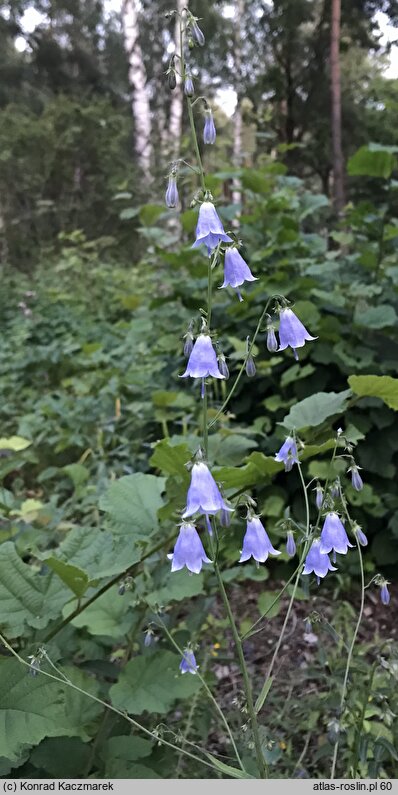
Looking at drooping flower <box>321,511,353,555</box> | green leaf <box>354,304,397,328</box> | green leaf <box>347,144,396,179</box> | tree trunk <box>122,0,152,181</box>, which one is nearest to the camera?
drooping flower <box>321,511,353,555</box>

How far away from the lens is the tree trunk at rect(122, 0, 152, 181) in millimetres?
8281

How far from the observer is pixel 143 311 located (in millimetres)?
3646

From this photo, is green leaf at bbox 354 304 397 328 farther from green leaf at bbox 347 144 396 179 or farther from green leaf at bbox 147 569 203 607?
green leaf at bbox 147 569 203 607

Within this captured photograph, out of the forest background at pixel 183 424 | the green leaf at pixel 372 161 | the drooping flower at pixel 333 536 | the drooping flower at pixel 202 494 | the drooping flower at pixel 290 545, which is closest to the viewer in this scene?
the drooping flower at pixel 202 494

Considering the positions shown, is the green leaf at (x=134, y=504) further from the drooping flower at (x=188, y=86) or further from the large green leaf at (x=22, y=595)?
the drooping flower at (x=188, y=86)

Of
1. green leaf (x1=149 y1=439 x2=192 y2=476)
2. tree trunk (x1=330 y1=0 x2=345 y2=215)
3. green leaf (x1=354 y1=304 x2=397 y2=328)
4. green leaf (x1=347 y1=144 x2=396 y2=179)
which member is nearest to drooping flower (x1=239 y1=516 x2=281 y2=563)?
green leaf (x1=149 y1=439 x2=192 y2=476)

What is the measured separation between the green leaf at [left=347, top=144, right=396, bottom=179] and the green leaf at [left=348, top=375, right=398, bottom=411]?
1.77 meters

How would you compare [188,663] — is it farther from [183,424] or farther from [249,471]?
[183,424]

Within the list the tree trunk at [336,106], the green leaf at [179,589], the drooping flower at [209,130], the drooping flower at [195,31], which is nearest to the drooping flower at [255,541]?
the green leaf at [179,589]

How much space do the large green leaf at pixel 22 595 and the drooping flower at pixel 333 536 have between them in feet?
1.95

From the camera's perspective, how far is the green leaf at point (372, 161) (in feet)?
8.42
